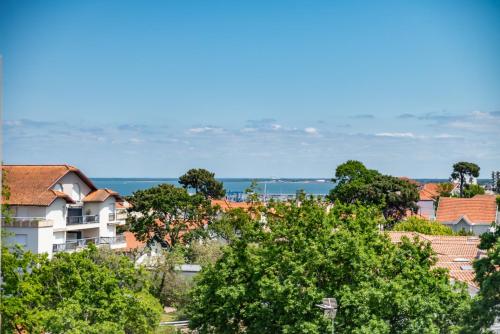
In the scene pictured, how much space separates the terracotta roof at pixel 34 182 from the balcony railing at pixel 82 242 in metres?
2.97

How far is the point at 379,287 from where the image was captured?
23.7 metres

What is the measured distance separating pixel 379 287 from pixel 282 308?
9.92ft

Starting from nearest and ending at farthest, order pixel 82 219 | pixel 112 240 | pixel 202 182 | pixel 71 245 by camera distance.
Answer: pixel 71 245 → pixel 82 219 → pixel 112 240 → pixel 202 182

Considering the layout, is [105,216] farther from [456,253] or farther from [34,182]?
[456,253]

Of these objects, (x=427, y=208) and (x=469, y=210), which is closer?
(x=469, y=210)

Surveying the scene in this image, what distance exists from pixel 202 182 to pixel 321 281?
6211cm

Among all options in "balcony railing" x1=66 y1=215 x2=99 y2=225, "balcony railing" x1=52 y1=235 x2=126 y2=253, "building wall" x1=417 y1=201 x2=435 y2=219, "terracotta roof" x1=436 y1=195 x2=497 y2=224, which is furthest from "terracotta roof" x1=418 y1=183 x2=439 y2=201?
"balcony railing" x1=66 y1=215 x2=99 y2=225

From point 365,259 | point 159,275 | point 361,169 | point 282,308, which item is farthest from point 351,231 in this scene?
point 361,169

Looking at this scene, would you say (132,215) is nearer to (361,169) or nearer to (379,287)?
(361,169)

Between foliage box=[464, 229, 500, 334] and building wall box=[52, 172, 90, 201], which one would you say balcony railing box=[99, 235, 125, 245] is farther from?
foliage box=[464, 229, 500, 334]

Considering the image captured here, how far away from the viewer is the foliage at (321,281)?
2303 centimetres

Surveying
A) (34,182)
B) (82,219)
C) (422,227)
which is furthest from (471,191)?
(34,182)

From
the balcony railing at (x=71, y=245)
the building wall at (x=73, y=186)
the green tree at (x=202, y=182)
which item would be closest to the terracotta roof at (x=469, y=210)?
the green tree at (x=202, y=182)

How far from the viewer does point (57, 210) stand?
49625 mm
